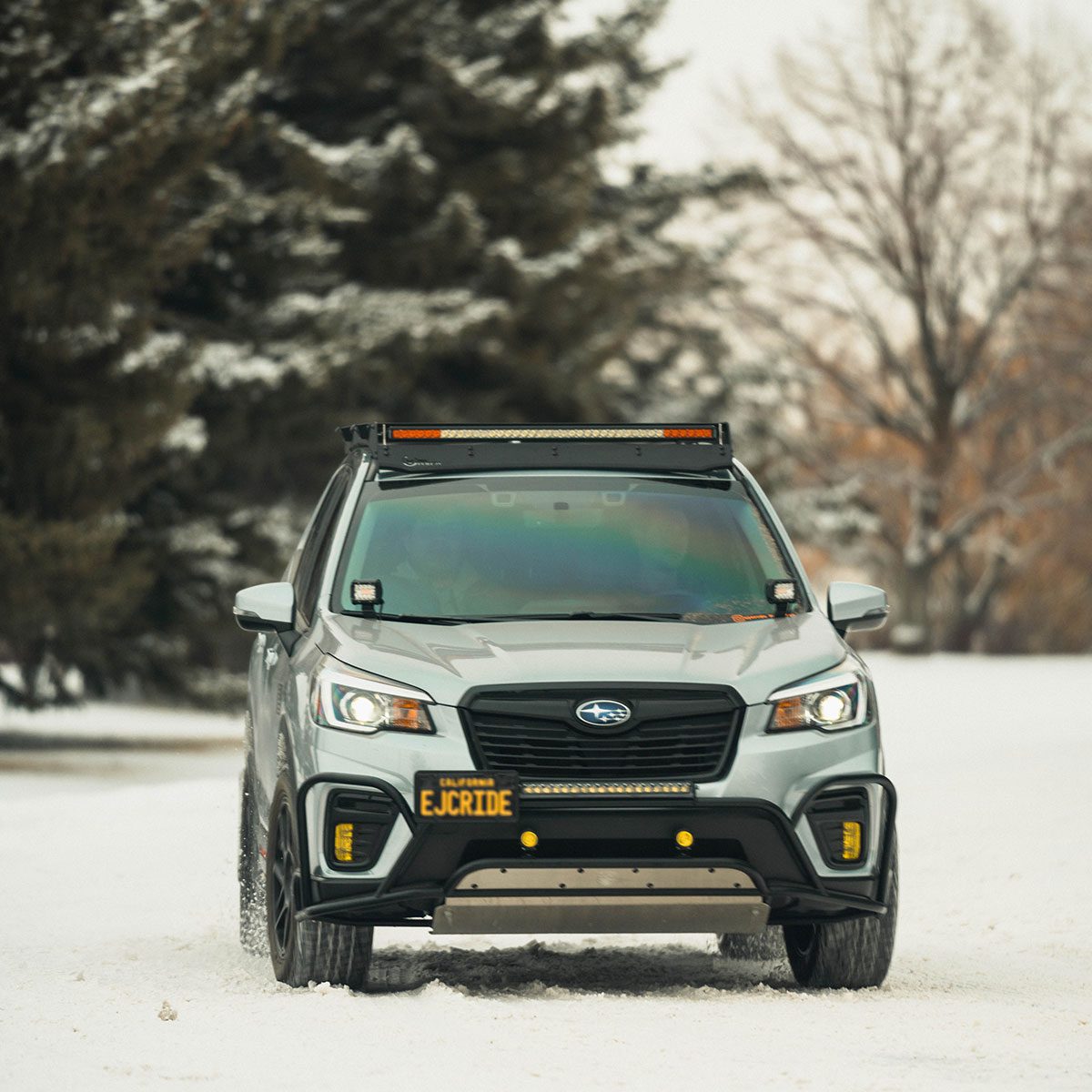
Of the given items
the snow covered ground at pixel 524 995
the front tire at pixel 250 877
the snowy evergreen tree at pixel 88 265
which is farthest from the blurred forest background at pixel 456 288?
the front tire at pixel 250 877

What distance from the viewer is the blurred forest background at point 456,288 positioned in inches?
869

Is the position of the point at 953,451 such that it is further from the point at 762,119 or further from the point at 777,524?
the point at 777,524

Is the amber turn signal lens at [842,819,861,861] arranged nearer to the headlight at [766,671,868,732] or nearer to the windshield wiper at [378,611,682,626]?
the headlight at [766,671,868,732]

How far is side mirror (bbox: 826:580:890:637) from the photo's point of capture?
8594mm

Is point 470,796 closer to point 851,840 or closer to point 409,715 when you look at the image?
point 409,715

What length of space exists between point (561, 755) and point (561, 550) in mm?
1249

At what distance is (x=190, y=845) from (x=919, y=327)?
41.4 meters

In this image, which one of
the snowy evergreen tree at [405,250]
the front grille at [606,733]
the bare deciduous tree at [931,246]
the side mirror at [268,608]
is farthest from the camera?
the bare deciduous tree at [931,246]

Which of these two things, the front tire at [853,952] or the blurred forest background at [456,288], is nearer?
the front tire at [853,952]

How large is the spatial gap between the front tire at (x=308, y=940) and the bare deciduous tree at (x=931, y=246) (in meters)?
43.2

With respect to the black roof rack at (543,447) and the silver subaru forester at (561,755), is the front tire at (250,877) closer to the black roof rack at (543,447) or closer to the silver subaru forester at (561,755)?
the silver subaru forester at (561,755)

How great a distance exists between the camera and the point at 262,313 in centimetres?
2798

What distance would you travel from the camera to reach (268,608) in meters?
8.66

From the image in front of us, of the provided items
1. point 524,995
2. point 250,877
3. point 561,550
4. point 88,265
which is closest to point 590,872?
point 524,995
